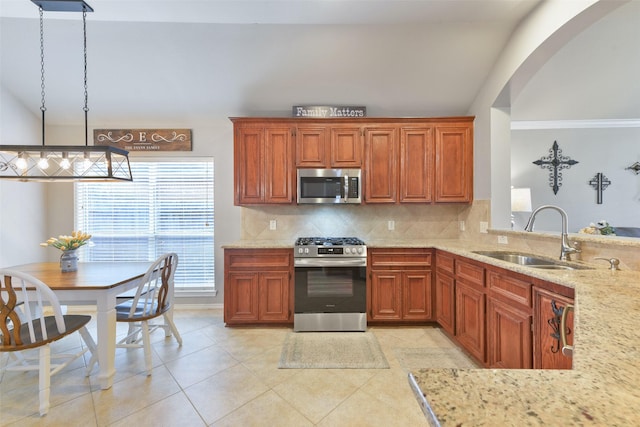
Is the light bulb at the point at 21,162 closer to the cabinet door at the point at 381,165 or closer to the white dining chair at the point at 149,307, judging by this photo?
the white dining chair at the point at 149,307

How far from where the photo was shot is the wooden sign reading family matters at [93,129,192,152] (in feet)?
11.8

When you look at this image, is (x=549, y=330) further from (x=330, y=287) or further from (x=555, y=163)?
(x=555, y=163)

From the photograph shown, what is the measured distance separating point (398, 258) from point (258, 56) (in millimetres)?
2746

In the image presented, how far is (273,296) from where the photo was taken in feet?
9.98

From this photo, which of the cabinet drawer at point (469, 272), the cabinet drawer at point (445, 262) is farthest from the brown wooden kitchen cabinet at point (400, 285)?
the cabinet drawer at point (469, 272)

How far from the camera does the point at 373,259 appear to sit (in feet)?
9.98

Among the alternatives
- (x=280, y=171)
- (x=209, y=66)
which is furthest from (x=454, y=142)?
(x=209, y=66)

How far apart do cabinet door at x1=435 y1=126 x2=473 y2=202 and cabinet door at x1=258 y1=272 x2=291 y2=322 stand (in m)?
2.20

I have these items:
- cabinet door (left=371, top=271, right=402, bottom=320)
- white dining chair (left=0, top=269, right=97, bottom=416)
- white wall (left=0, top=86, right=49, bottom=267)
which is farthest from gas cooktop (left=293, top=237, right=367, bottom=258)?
white wall (left=0, top=86, right=49, bottom=267)

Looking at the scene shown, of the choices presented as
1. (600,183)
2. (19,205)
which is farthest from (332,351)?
(600,183)

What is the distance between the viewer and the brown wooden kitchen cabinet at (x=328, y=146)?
3.31 m

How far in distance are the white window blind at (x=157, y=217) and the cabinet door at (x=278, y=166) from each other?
0.95m

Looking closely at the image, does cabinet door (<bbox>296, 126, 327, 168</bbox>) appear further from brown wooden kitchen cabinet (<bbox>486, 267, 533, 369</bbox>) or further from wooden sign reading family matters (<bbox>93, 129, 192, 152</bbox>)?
brown wooden kitchen cabinet (<bbox>486, 267, 533, 369</bbox>)

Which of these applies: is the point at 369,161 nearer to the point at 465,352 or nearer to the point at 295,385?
the point at 465,352
